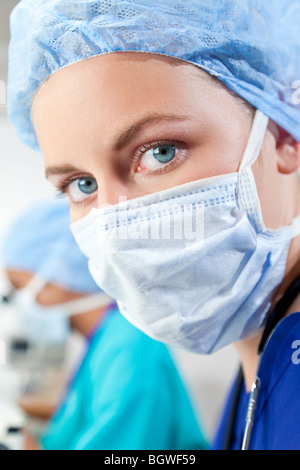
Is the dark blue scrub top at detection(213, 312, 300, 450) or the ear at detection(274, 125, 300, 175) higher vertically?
Result: the ear at detection(274, 125, 300, 175)

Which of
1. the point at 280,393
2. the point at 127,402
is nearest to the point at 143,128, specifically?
the point at 280,393

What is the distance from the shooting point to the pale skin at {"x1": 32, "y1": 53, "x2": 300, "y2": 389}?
→ 53 cm

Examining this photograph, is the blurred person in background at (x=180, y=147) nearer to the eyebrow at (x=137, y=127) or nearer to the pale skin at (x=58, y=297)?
the eyebrow at (x=137, y=127)

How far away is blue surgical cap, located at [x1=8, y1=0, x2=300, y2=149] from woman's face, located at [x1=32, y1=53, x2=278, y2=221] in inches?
0.7

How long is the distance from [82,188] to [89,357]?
2.83 ft

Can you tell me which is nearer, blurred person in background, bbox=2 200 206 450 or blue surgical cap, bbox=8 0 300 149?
blue surgical cap, bbox=8 0 300 149

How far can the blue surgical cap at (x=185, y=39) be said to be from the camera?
21.2 inches

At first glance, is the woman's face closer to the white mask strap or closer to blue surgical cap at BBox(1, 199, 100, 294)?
the white mask strap

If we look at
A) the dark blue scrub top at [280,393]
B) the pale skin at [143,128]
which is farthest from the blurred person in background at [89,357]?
the pale skin at [143,128]

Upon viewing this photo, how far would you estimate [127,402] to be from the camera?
101 centimetres

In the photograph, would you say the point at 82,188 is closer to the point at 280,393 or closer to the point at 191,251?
the point at 191,251

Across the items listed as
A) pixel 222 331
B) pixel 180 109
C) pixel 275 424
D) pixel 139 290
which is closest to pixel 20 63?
pixel 180 109

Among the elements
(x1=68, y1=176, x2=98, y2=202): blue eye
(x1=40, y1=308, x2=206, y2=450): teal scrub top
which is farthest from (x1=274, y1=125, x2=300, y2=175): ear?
(x1=40, y1=308, x2=206, y2=450): teal scrub top

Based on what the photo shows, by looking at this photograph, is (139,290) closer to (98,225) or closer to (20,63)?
(98,225)
